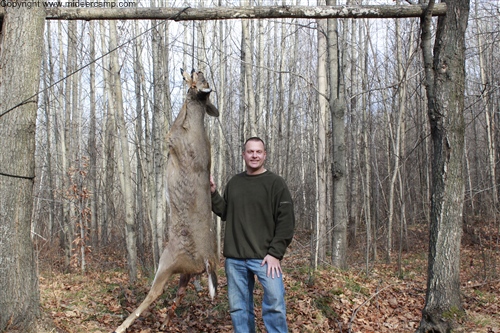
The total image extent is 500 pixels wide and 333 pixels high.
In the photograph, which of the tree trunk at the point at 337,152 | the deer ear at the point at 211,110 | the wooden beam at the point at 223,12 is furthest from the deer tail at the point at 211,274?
the tree trunk at the point at 337,152

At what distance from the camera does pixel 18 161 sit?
3963 millimetres

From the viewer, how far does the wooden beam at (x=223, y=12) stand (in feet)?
13.8

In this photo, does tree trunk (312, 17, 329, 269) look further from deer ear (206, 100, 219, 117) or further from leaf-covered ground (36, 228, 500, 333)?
deer ear (206, 100, 219, 117)

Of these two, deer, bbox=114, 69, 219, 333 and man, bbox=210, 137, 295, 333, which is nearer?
deer, bbox=114, 69, 219, 333

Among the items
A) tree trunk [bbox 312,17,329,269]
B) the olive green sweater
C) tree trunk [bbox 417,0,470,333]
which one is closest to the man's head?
the olive green sweater

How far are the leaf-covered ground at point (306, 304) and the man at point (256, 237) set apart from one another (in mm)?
1893

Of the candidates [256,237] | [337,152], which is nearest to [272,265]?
[256,237]

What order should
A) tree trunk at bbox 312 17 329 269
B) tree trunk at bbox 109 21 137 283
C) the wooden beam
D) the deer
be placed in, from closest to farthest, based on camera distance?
the deer → the wooden beam → tree trunk at bbox 109 21 137 283 → tree trunk at bbox 312 17 329 269

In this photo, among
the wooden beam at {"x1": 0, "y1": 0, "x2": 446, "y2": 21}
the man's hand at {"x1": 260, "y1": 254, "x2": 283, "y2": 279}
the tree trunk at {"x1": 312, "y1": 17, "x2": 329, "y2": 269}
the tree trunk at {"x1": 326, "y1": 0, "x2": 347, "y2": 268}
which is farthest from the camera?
the tree trunk at {"x1": 312, "y1": 17, "x2": 329, "y2": 269}

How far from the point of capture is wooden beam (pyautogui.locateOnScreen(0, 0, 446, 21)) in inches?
166

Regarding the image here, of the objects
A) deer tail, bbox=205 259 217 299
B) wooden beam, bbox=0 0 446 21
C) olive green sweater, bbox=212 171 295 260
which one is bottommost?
deer tail, bbox=205 259 217 299

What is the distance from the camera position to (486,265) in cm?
920

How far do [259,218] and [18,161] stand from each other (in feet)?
7.83

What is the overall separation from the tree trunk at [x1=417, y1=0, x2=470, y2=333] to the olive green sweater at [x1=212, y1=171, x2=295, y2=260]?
1850 millimetres
